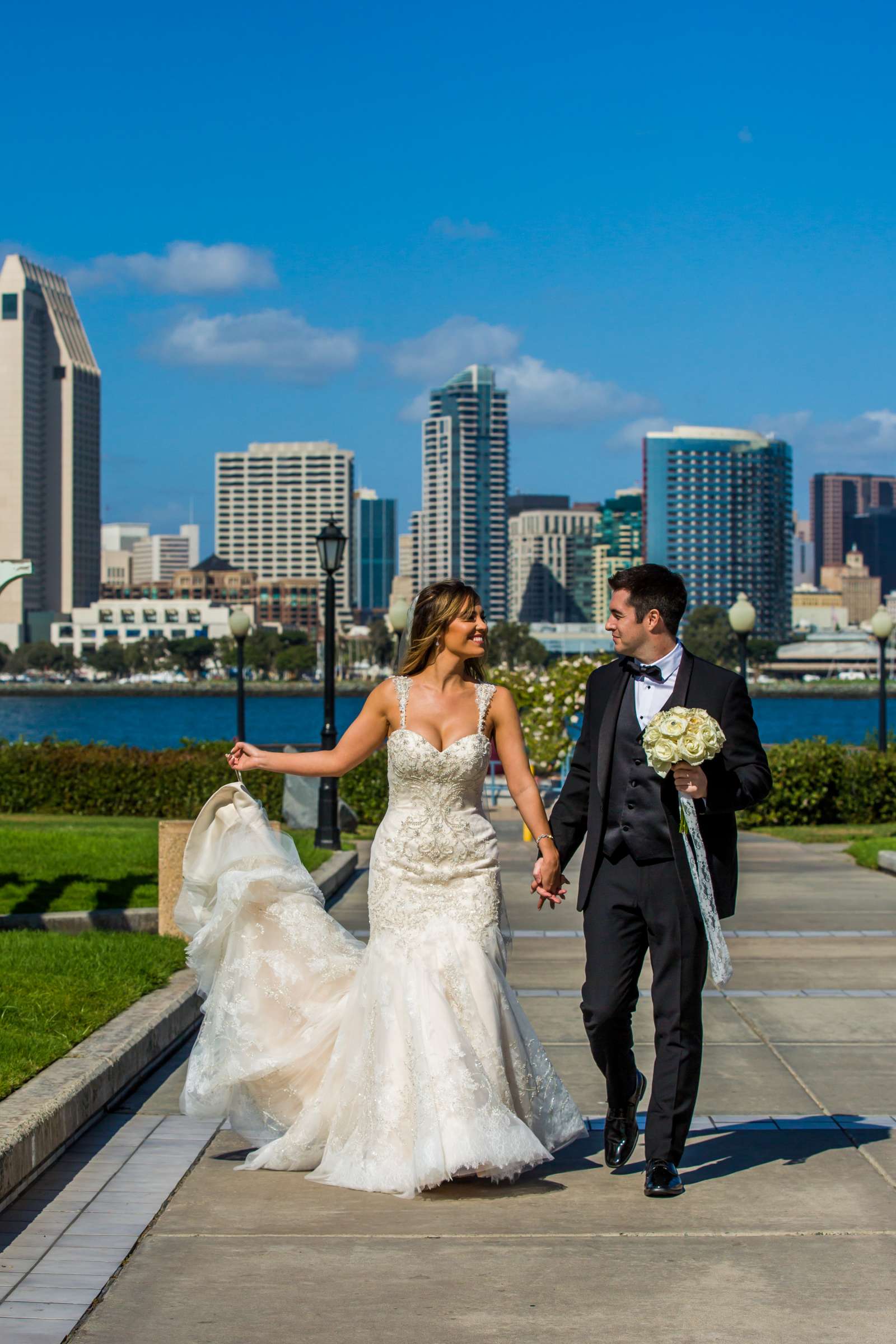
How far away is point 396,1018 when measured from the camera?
18.5ft

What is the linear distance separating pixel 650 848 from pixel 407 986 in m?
1.01

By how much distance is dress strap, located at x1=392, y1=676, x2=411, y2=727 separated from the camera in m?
5.95

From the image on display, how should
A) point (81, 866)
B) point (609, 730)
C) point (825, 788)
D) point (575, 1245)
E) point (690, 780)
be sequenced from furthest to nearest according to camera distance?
1. point (825, 788)
2. point (81, 866)
3. point (609, 730)
4. point (690, 780)
5. point (575, 1245)

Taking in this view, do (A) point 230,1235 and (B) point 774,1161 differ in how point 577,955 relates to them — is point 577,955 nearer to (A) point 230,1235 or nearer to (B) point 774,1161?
(B) point 774,1161

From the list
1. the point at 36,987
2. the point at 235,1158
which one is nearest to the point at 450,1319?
the point at 235,1158

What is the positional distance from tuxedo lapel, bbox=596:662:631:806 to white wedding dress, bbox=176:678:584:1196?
0.47m

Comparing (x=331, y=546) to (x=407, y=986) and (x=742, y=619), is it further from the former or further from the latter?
(x=407, y=986)

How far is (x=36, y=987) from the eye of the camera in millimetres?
8430

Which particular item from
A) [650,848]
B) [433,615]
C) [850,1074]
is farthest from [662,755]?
[850,1074]

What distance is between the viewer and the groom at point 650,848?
5469mm

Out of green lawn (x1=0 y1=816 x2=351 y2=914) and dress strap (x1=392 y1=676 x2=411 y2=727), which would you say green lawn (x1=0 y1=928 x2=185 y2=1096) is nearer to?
green lawn (x1=0 y1=816 x2=351 y2=914)

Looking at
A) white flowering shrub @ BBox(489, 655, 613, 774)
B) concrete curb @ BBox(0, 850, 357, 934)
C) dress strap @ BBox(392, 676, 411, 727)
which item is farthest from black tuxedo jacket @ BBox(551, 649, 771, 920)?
white flowering shrub @ BBox(489, 655, 613, 774)

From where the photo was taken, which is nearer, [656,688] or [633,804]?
[633,804]

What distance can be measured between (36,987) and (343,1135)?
329 centimetres
